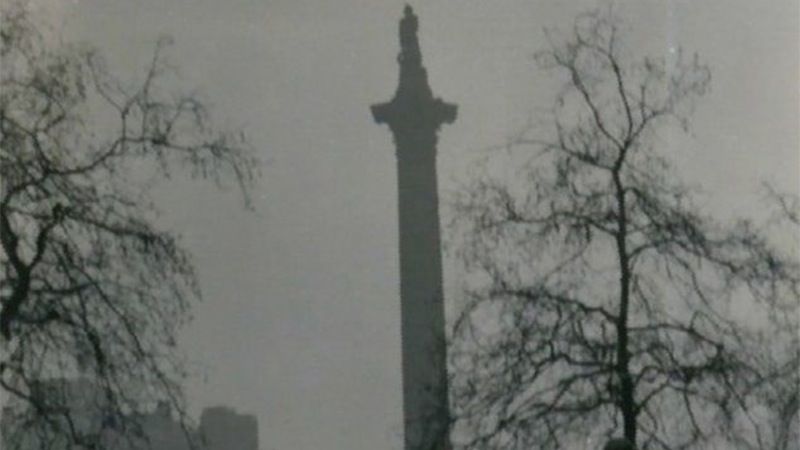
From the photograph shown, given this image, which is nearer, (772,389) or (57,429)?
(57,429)

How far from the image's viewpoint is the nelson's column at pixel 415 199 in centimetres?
5481

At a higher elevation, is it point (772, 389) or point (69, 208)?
point (69, 208)

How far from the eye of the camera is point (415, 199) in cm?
5859

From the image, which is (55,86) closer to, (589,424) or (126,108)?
(126,108)

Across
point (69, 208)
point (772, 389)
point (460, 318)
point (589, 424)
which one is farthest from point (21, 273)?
point (772, 389)

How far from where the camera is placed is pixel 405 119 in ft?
202

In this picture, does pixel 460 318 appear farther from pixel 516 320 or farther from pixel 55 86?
pixel 55 86

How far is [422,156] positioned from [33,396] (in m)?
45.7

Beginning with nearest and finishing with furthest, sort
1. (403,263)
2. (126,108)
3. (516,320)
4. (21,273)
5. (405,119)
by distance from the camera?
(21,273) → (126,108) → (516,320) → (403,263) → (405,119)

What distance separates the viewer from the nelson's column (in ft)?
180

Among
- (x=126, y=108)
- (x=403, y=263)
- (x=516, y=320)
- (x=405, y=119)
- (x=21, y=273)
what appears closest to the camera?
(x=21, y=273)

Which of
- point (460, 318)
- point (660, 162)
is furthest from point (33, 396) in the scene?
point (660, 162)

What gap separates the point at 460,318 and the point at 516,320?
0.81m

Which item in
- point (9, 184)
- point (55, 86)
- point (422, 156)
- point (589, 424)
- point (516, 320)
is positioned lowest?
point (589, 424)
